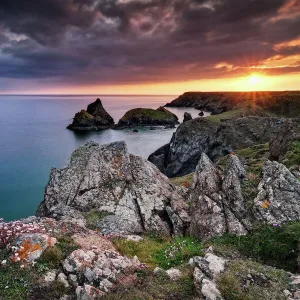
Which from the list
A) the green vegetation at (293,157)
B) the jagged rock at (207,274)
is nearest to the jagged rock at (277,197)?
the jagged rock at (207,274)

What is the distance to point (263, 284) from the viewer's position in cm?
919

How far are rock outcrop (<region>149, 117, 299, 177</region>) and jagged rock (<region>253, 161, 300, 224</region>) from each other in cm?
6365

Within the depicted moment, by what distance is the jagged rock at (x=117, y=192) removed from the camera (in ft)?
59.0

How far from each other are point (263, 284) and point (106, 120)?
173447 mm

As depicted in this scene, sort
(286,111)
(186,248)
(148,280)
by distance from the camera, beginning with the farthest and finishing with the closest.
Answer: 1. (286,111)
2. (186,248)
3. (148,280)

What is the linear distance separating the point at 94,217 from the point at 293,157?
21066mm

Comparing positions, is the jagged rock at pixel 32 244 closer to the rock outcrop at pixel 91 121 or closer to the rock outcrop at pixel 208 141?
the rock outcrop at pixel 208 141

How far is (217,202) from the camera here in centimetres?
1752

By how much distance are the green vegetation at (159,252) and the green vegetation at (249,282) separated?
7.30 feet

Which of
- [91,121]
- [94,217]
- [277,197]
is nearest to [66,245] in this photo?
[94,217]

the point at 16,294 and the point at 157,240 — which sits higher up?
the point at 16,294

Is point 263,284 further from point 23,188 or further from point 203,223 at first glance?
point 23,188

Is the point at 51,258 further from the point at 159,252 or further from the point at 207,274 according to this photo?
the point at 207,274

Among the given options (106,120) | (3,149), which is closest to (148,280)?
(3,149)
